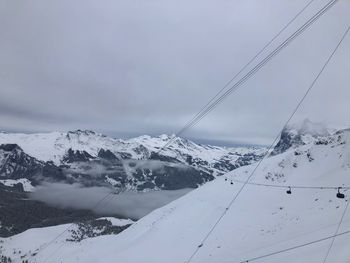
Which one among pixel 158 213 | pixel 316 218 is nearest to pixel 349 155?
pixel 316 218

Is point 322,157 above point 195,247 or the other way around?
above

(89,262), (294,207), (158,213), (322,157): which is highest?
(322,157)

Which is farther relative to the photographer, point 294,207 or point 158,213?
point 158,213

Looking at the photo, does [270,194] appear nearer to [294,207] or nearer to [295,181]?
[295,181]

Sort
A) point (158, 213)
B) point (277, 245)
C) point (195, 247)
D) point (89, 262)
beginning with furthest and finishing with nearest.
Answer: point (158, 213)
point (89, 262)
point (195, 247)
point (277, 245)

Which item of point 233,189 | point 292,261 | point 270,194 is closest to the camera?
point 292,261

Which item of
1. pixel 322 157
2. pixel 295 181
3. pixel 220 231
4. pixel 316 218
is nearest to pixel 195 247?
pixel 220 231
